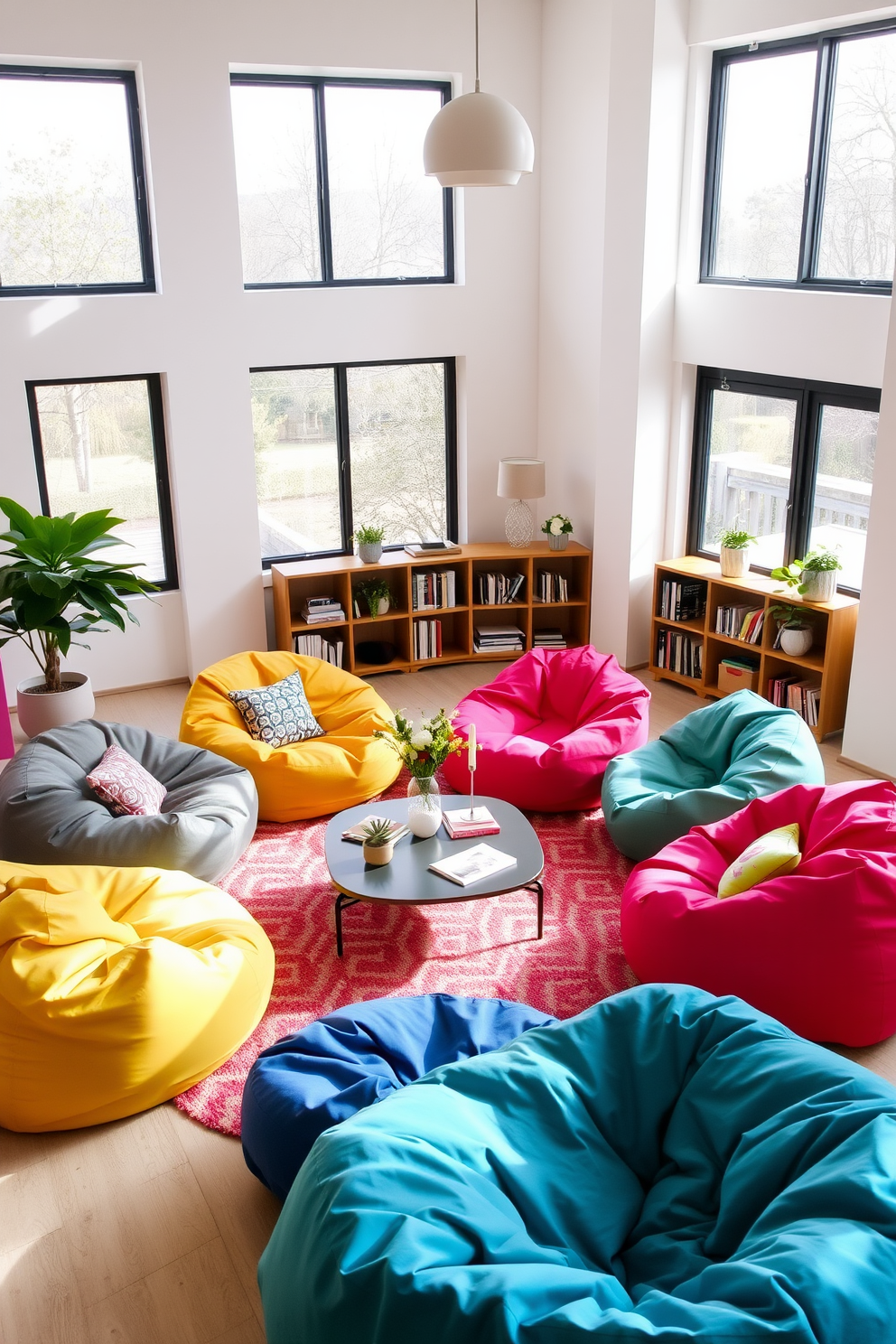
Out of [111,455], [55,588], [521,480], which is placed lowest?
[55,588]

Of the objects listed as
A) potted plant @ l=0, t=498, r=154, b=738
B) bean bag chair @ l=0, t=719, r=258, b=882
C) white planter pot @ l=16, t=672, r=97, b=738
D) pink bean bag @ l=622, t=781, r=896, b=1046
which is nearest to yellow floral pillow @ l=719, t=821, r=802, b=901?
pink bean bag @ l=622, t=781, r=896, b=1046

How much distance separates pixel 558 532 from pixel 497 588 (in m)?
0.58

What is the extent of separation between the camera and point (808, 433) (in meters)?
6.78

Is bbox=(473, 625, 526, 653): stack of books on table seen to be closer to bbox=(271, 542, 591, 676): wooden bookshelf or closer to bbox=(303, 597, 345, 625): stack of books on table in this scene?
bbox=(271, 542, 591, 676): wooden bookshelf

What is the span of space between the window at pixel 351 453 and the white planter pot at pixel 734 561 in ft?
7.29

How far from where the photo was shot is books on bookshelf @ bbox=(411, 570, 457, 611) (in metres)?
7.96

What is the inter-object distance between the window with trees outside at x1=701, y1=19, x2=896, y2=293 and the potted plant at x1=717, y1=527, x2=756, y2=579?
1490 millimetres

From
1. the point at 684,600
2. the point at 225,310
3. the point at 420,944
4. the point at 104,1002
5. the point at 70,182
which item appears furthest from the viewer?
the point at 684,600

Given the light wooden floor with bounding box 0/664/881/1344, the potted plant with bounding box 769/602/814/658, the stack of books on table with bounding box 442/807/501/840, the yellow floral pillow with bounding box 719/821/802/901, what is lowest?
the light wooden floor with bounding box 0/664/881/1344

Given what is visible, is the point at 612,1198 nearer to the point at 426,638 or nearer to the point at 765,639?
the point at 765,639

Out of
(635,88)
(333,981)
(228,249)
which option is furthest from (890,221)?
(333,981)

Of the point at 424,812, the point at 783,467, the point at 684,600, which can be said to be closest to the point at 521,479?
the point at 684,600

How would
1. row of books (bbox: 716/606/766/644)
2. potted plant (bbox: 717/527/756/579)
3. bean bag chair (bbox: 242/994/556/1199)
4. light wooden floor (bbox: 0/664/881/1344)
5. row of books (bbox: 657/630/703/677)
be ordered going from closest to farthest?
light wooden floor (bbox: 0/664/881/1344) → bean bag chair (bbox: 242/994/556/1199) → row of books (bbox: 716/606/766/644) → potted plant (bbox: 717/527/756/579) → row of books (bbox: 657/630/703/677)

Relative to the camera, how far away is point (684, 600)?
7551 mm
